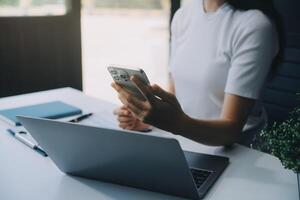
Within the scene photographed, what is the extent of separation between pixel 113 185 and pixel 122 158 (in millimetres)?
110

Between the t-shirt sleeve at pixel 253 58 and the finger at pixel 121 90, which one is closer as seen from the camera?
the finger at pixel 121 90

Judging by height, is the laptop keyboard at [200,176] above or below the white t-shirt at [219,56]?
below

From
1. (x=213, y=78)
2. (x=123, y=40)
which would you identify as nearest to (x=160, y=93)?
(x=213, y=78)

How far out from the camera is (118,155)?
0.79 meters

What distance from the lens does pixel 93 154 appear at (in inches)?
32.3

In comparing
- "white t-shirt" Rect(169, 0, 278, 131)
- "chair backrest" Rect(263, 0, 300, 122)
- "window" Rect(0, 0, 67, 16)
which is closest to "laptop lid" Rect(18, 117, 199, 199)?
"white t-shirt" Rect(169, 0, 278, 131)

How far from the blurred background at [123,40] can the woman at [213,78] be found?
2.27 metres

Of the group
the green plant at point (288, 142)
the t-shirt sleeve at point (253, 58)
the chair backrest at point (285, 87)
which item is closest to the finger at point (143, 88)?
the green plant at point (288, 142)

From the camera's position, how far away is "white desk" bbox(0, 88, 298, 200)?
840 millimetres

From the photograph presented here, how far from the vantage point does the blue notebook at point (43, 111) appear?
1.35 m

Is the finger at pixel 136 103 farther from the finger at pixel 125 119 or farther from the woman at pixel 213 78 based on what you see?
the finger at pixel 125 119

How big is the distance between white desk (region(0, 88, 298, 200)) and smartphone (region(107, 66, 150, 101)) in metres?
0.21

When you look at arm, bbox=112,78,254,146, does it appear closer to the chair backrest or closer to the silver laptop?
the silver laptop

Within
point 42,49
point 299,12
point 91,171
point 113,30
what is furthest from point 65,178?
point 113,30
